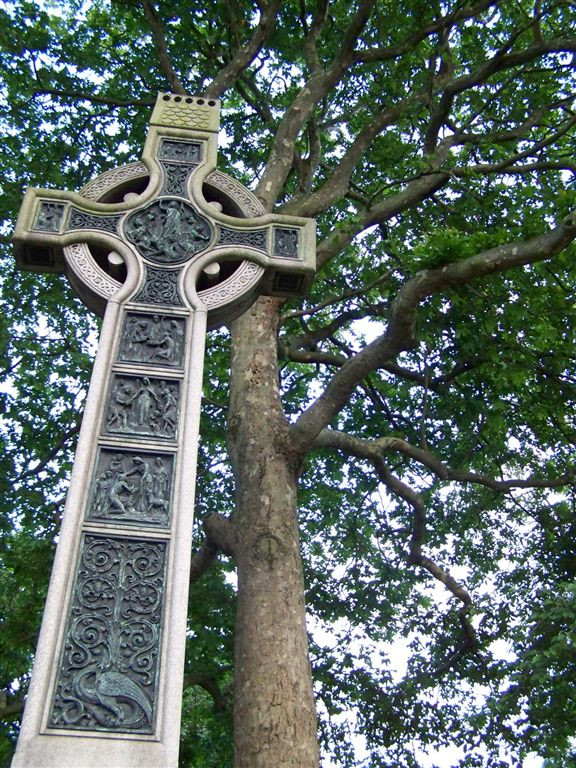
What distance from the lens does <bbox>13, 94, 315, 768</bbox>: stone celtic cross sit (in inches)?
129

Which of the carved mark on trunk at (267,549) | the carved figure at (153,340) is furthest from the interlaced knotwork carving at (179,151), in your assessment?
the carved mark on trunk at (267,549)

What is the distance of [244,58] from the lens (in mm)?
9602

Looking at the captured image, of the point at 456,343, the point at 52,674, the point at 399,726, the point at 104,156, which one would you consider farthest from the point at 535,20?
the point at 52,674

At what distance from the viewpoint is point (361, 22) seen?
931 cm

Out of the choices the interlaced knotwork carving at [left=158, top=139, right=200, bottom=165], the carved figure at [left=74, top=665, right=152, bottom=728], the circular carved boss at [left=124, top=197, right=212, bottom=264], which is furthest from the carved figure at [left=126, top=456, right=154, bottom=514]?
the interlaced knotwork carving at [left=158, top=139, right=200, bottom=165]

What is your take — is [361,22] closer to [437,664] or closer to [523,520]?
[523,520]

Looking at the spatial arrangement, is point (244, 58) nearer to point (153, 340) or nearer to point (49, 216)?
point (49, 216)

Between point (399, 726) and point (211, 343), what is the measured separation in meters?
5.69

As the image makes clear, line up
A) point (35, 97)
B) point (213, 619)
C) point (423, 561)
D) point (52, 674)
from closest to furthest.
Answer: point (52, 674) → point (423, 561) → point (213, 619) → point (35, 97)

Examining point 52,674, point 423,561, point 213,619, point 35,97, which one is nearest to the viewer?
point 52,674

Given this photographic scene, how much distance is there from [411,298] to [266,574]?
251 cm

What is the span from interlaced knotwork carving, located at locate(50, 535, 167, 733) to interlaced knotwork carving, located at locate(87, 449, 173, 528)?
0.39 ft

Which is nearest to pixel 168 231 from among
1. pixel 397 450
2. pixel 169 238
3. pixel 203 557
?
pixel 169 238

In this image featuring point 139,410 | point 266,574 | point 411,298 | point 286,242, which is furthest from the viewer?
point 411,298
